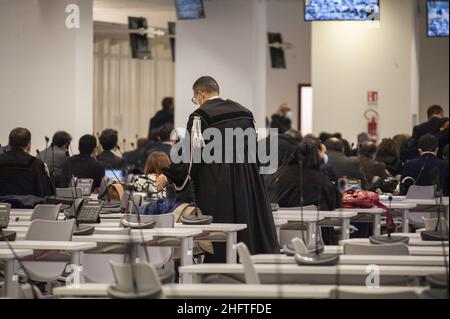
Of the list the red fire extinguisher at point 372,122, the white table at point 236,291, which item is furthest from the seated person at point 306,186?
the red fire extinguisher at point 372,122

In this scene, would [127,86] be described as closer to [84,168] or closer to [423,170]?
[84,168]

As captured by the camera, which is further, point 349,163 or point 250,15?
point 250,15

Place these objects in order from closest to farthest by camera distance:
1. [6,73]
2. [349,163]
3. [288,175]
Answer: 1. [288,175]
2. [349,163]
3. [6,73]

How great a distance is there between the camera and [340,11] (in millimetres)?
15320

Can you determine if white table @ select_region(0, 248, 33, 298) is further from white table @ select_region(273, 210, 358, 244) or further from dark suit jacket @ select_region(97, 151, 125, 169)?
dark suit jacket @ select_region(97, 151, 125, 169)

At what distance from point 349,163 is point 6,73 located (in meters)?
3.92

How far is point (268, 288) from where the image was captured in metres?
4.72

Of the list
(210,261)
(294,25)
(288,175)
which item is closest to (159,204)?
(210,261)

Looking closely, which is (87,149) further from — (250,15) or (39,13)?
(250,15)

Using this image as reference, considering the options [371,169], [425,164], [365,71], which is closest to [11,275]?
[425,164]

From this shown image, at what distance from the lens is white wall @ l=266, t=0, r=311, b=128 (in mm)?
22750

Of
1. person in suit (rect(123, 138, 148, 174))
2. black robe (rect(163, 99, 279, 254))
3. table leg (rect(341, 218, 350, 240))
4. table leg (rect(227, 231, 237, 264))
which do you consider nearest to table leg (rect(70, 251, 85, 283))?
table leg (rect(227, 231, 237, 264))
